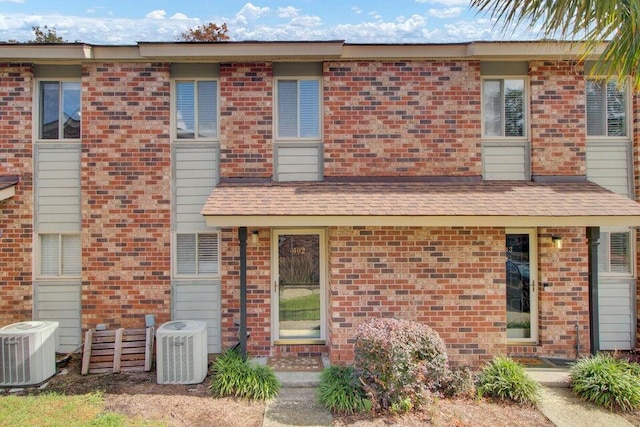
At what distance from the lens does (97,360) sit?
6.84 meters

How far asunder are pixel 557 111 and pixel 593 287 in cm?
316

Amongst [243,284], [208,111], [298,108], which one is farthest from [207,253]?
[298,108]

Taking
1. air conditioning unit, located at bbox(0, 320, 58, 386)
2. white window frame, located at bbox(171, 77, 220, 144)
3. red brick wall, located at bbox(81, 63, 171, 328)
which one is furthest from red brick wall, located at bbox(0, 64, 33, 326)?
white window frame, located at bbox(171, 77, 220, 144)

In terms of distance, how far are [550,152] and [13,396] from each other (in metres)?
9.44

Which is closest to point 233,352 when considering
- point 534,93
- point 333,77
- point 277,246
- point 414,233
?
point 277,246

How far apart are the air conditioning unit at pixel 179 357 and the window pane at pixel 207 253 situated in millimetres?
1384

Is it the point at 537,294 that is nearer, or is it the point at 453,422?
the point at 453,422

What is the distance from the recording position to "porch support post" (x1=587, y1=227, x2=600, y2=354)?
21.1 feet

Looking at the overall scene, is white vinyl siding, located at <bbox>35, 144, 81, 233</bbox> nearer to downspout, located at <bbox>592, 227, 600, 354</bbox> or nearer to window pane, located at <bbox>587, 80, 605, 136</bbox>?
downspout, located at <bbox>592, 227, 600, 354</bbox>

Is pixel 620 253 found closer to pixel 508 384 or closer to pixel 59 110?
pixel 508 384

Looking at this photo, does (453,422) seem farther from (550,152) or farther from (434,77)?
(434,77)

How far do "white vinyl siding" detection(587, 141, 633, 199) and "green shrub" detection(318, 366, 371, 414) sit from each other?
18.9 ft

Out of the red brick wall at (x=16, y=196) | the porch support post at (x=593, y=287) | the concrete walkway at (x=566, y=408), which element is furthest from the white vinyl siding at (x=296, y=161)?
the concrete walkway at (x=566, y=408)

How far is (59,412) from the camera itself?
5320 mm
